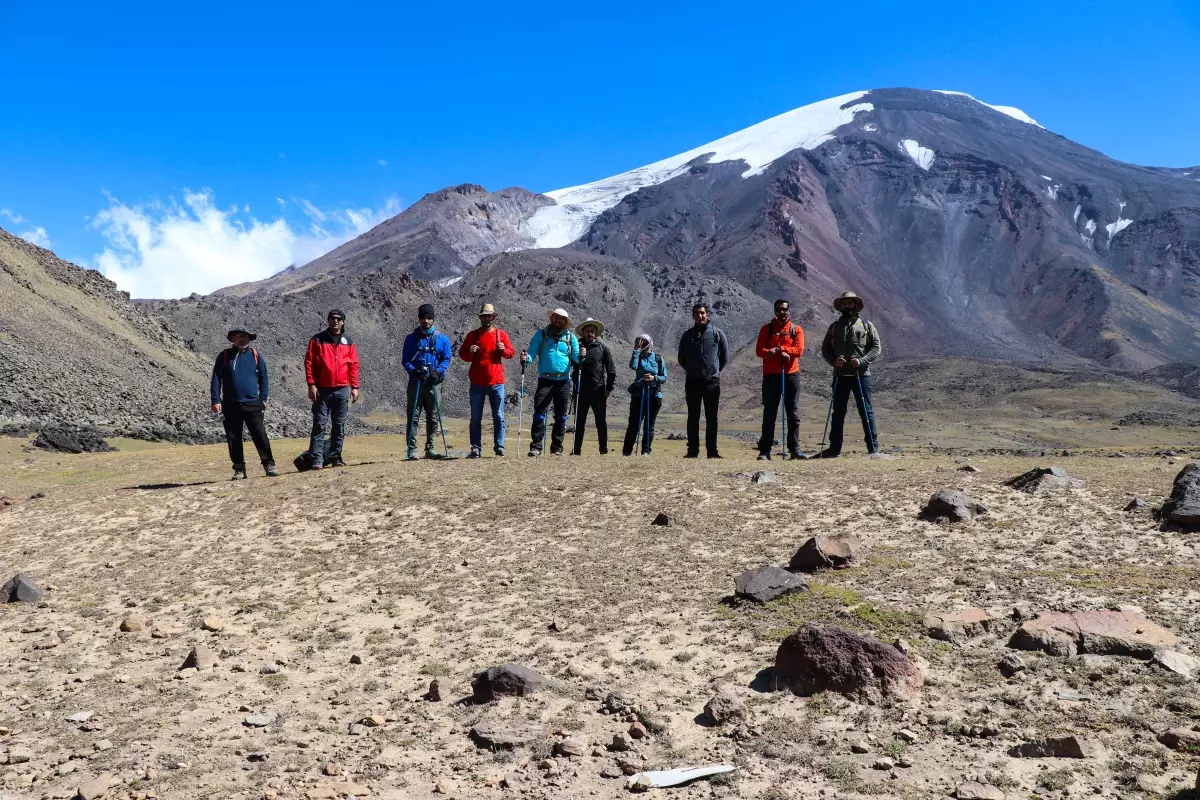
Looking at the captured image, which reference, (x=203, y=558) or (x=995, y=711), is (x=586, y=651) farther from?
(x=203, y=558)

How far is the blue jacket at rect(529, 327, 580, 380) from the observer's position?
14.6 meters

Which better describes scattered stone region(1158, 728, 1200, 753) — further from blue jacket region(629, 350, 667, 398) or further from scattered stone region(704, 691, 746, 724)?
blue jacket region(629, 350, 667, 398)

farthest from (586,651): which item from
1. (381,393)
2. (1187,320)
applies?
(1187,320)

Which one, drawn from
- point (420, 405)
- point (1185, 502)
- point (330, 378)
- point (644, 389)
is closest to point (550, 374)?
point (644, 389)

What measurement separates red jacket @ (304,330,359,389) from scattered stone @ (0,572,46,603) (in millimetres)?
5613

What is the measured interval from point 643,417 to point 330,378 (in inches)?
216

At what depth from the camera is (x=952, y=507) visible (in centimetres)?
925

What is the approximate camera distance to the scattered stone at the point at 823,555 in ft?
26.2

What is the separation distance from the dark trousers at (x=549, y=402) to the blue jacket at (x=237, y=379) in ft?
13.9

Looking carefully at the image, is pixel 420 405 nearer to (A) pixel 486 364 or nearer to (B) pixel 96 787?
(A) pixel 486 364

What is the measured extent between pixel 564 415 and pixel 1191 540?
9276 millimetres

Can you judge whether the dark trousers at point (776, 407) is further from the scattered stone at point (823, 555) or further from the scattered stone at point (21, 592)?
the scattered stone at point (21, 592)

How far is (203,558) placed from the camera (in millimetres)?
10070

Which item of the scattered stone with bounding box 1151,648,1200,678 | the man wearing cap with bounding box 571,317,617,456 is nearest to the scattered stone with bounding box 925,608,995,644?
the scattered stone with bounding box 1151,648,1200,678
